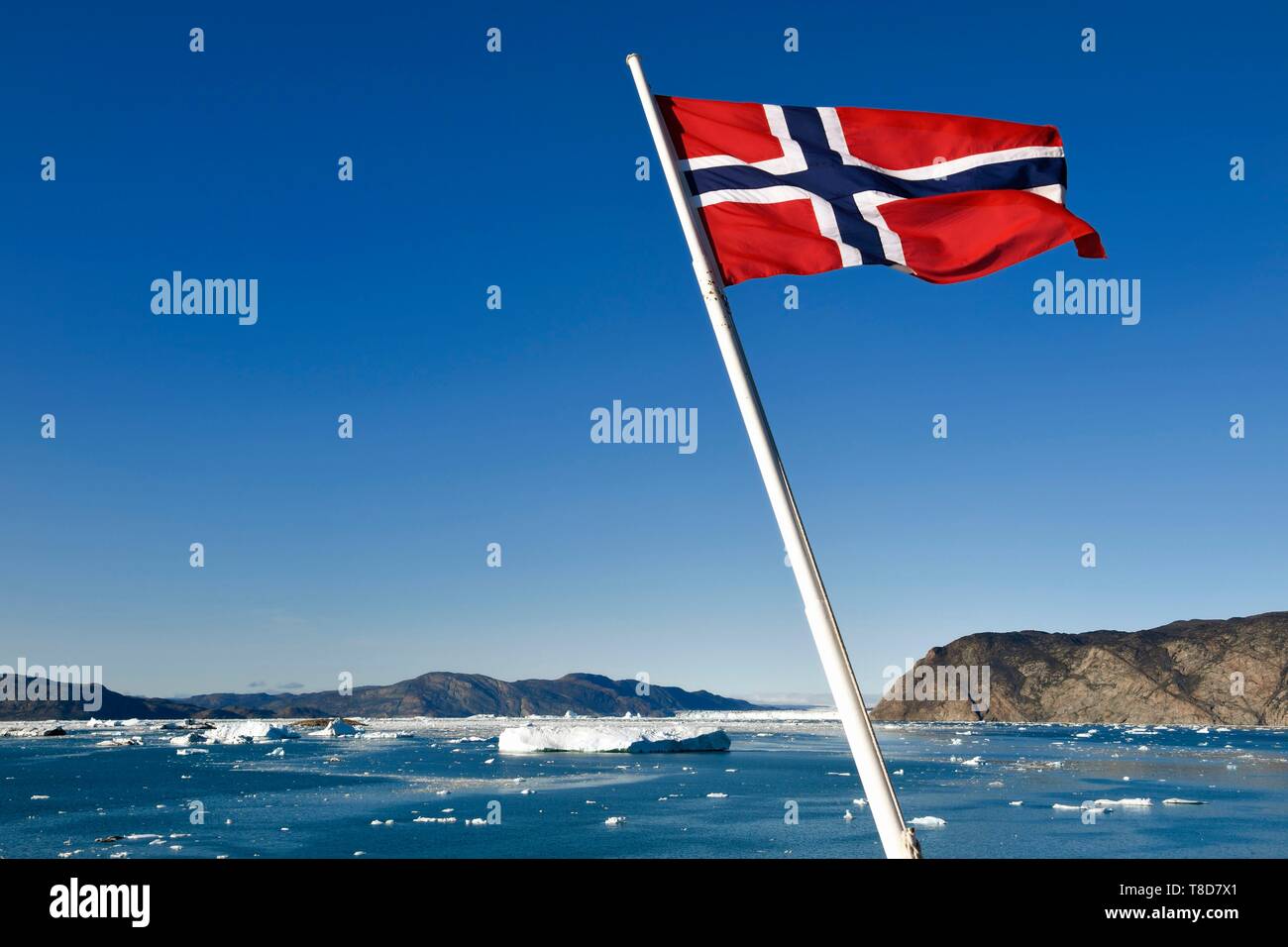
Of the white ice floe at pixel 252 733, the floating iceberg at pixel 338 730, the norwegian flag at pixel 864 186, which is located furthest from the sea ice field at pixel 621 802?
the floating iceberg at pixel 338 730

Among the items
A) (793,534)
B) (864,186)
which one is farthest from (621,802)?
(793,534)

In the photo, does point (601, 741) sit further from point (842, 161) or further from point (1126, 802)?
point (842, 161)

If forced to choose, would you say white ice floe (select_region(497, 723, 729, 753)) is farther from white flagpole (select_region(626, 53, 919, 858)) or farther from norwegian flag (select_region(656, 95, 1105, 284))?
white flagpole (select_region(626, 53, 919, 858))

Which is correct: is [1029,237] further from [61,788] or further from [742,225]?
[61,788]

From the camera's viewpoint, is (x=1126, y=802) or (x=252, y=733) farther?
(x=252, y=733)

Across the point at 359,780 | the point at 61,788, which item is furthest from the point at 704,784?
the point at 61,788

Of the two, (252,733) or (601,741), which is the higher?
(601,741)

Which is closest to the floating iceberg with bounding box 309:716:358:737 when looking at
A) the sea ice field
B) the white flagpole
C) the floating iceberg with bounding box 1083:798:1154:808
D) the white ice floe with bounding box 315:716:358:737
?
the white ice floe with bounding box 315:716:358:737
